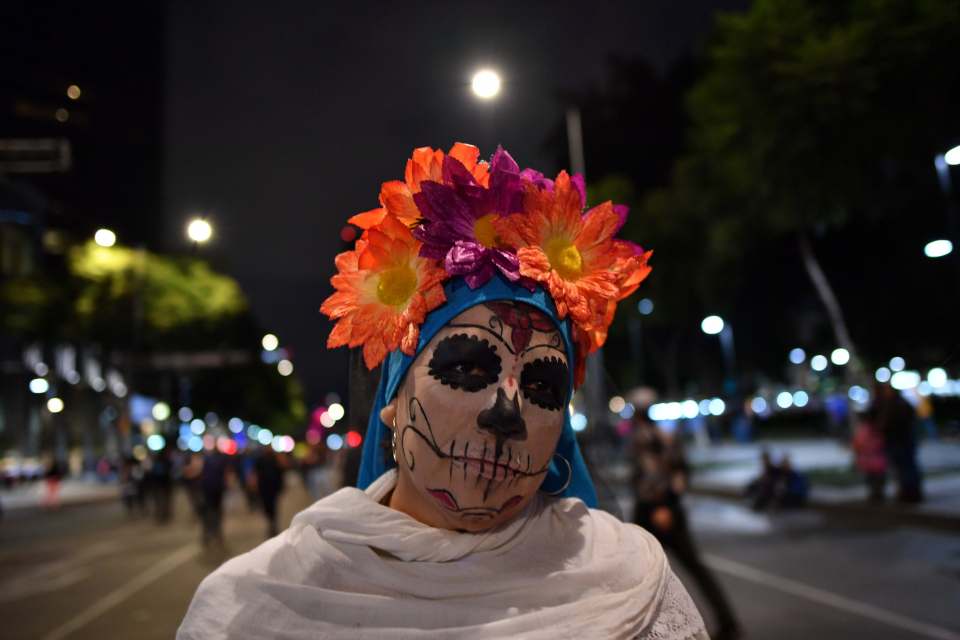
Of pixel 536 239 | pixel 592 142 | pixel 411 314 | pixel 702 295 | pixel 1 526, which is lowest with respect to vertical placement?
pixel 1 526

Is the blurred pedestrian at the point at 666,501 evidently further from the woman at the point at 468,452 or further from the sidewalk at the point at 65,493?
the sidewalk at the point at 65,493

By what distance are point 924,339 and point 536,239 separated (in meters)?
26.2

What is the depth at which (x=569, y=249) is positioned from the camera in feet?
7.38

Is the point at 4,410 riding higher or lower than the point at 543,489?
higher

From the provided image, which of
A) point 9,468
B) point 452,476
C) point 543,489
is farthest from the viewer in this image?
point 9,468

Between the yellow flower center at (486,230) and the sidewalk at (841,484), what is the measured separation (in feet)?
38.8

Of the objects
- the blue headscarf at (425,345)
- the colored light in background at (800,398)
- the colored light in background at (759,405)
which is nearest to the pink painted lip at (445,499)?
the blue headscarf at (425,345)

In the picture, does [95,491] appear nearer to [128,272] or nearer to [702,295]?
[128,272]

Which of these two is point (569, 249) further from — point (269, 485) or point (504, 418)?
point (269, 485)

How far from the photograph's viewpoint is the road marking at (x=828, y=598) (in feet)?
21.6

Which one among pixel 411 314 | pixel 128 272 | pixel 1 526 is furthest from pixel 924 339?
pixel 128 272

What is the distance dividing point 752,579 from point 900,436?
5871 millimetres

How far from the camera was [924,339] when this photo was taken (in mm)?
25312

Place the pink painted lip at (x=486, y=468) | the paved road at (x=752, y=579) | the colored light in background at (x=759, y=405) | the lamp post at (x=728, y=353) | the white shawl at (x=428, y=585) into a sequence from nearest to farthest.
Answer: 1. the white shawl at (x=428, y=585)
2. the pink painted lip at (x=486, y=468)
3. the paved road at (x=752, y=579)
4. the lamp post at (x=728, y=353)
5. the colored light in background at (x=759, y=405)
